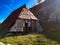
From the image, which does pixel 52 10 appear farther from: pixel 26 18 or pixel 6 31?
pixel 6 31

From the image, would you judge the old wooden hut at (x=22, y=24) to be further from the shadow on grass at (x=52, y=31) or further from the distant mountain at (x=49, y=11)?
the distant mountain at (x=49, y=11)

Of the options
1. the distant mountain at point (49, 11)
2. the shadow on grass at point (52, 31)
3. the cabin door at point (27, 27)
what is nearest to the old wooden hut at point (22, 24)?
the cabin door at point (27, 27)

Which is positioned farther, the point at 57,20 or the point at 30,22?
the point at 57,20

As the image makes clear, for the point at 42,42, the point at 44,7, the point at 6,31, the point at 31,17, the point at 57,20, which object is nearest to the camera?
the point at 42,42

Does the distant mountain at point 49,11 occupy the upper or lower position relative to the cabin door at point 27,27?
upper

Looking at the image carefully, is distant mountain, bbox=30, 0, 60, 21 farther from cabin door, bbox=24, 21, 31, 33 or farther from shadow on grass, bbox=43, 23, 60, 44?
→ cabin door, bbox=24, 21, 31, 33

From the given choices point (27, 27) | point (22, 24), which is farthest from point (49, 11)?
point (22, 24)

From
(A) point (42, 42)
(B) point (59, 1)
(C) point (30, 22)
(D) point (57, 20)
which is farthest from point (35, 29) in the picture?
(A) point (42, 42)

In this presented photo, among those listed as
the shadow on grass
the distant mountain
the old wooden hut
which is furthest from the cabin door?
the distant mountain

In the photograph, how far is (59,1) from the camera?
33031mm

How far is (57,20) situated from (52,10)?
3.22 meters

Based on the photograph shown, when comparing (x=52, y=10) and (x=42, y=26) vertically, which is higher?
(x=52, y=10)

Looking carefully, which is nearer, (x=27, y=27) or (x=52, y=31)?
(x=52, y=31)

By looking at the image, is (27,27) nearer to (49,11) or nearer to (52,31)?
(52,31)
